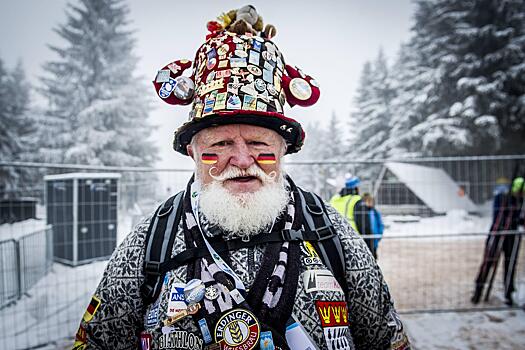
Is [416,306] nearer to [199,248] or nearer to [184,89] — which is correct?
[199,248]

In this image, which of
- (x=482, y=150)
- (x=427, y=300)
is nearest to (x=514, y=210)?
(x=427, y=300)

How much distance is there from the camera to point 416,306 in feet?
17.1

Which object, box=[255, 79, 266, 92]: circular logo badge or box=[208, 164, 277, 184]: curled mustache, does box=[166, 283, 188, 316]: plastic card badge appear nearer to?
box=[208, 164, 277, 184]: curled mustache

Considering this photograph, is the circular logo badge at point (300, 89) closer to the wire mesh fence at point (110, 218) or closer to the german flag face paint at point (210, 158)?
the german flag face paint at point (210, 158)

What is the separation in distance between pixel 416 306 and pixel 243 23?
5077mm

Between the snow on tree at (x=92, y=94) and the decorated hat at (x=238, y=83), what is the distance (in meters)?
18.0

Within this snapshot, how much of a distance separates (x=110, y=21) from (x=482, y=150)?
20645 mm

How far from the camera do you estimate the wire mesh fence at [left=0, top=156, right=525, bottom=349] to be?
4.20 m

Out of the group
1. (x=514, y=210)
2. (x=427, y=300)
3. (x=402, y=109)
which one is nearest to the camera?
(x=514, y=210)

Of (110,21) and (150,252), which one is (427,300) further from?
(110,21)

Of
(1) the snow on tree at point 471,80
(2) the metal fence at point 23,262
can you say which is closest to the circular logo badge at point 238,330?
(2) the metal fence at point 23,262

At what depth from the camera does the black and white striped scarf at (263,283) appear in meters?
1.26

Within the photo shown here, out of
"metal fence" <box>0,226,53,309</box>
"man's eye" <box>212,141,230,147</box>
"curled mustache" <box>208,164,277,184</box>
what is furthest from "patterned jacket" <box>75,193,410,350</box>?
"metal fence" <box>0,226,53,309</box>

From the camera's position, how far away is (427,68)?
19.2m
